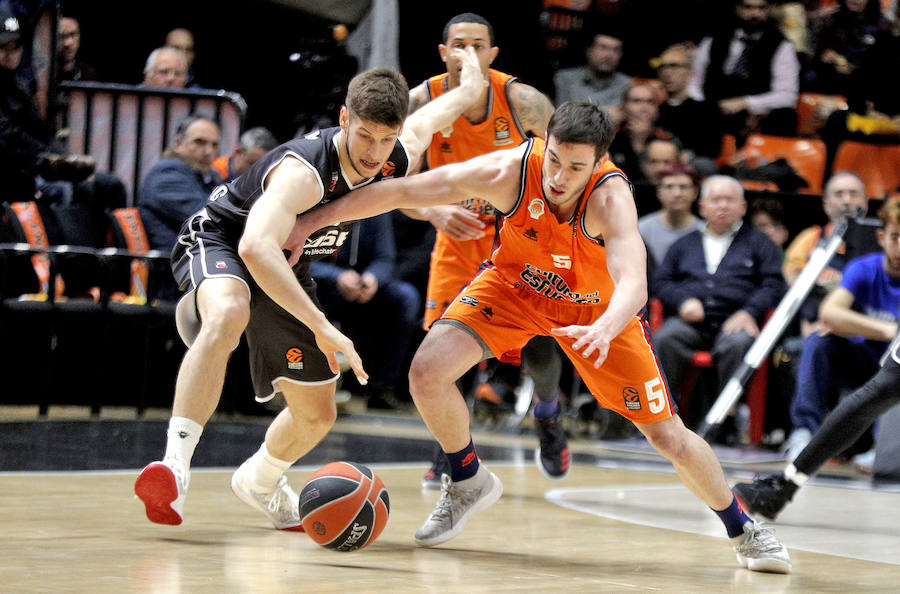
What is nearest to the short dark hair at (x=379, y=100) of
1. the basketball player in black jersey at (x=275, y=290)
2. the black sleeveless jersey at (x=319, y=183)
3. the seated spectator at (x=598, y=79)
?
the basketball player in black jersey at (x=275, y=290)

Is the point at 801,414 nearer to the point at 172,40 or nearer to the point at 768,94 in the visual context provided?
the point at 768,94

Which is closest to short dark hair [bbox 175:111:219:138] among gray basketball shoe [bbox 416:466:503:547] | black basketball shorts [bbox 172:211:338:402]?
black basketball shorts [bbox 172:211:338:402]

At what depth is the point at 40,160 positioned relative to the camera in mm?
8461

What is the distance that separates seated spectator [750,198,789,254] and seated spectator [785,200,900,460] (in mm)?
1642

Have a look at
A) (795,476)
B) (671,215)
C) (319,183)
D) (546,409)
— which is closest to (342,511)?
(319,183)

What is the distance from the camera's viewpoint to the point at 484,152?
589 cm

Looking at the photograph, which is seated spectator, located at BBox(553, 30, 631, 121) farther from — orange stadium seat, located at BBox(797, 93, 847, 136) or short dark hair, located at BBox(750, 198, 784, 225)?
orange stadium seat, located at BBox(797, 93, 847, 136)

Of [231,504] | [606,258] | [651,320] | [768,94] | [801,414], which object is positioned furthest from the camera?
[768,94]

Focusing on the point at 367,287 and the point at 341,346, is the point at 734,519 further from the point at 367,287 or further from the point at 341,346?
Result: the point at 367,287

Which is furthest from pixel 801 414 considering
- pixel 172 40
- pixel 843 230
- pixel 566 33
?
pixel 172 40

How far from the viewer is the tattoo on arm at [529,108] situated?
19.3 feet

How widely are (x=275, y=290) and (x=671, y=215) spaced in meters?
5.22

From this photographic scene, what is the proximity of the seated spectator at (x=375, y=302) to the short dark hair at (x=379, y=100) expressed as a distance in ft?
15.1

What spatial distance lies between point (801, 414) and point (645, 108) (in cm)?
327
